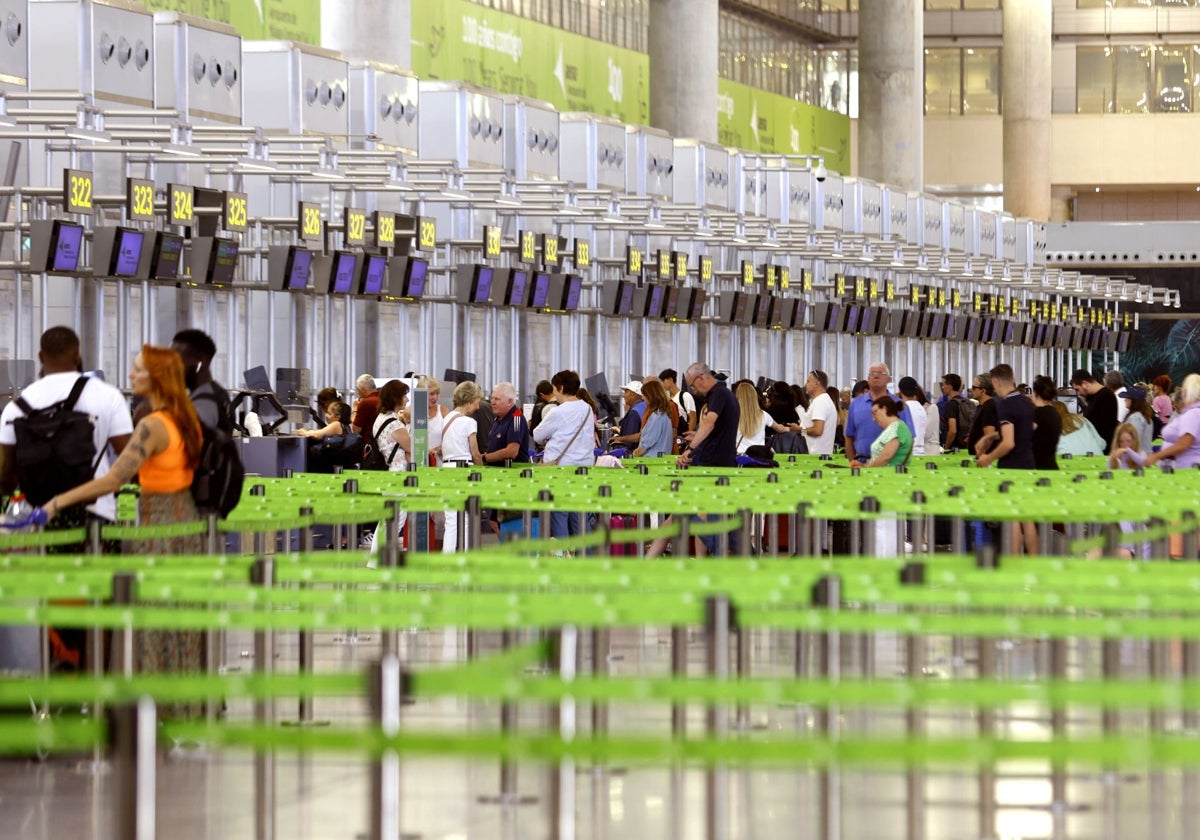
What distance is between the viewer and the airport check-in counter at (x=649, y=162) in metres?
28.3

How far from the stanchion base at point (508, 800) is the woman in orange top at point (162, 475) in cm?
161

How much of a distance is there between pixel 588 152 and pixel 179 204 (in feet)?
27.8

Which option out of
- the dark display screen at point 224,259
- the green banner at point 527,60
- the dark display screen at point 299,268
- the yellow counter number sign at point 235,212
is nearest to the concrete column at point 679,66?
the green banner at point 527,60

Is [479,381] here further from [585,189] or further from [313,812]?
[313,812]

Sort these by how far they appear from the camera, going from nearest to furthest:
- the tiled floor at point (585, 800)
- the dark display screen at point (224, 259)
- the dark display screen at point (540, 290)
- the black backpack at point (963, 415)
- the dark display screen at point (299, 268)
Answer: the tiled floor at point (585, 800), the dark display screen at point (224, 259), the dark display screen at point (299, 268), the black backpack at point (963, 415), the dark display screen at point (540, 290)

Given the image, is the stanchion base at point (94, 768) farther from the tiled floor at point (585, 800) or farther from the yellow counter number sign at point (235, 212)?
the yellow counter number sign at point (235, 212)

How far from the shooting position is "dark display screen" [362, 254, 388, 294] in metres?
23.2

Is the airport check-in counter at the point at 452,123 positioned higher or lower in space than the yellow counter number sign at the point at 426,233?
higher

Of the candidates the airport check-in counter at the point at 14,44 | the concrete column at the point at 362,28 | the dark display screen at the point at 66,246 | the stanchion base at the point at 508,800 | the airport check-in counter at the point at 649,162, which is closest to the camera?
the stanchion base at the point at 508,800

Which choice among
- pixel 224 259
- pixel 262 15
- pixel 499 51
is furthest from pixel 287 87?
pixel 499 51

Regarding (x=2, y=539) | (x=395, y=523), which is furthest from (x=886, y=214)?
(x=2, y=539)

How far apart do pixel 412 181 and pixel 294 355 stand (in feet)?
8.64

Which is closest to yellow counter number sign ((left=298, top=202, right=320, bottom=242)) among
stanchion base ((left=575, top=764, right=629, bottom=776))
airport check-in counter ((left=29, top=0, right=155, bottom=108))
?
airport check-in counter ((left=29, top=0, right=155, bottom=108))

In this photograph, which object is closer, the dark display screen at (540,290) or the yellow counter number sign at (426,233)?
the yellow counter number sign at (426,233)
